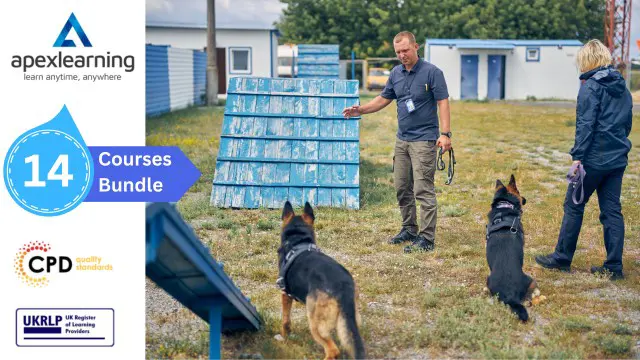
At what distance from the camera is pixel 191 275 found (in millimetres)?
4125

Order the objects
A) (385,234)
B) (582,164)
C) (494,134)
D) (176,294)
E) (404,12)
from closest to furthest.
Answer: (176,294) < (582,164) < (385,234) < (494,134) < (404,12)

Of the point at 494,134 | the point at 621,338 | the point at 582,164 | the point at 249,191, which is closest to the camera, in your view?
the point at 621,338

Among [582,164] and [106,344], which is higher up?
[582,164]

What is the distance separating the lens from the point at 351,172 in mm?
9352

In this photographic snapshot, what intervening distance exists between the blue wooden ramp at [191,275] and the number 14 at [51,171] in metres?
0.54

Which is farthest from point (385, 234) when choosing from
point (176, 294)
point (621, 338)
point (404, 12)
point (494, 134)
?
point (404, 12)

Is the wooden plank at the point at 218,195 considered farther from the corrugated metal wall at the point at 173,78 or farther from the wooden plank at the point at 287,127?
the corrugated metal wall at the point at 173,78

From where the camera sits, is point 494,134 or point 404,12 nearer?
point 494,134

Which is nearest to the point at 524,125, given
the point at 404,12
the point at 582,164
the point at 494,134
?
the point at 494,134

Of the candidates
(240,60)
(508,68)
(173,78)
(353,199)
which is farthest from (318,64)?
(353,199)

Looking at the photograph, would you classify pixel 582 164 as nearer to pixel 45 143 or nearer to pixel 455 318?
pixel 455 318

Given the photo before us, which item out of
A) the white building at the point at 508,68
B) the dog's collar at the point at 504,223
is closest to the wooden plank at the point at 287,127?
the dog's collar at the point at 504,223

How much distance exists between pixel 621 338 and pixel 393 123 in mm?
16484

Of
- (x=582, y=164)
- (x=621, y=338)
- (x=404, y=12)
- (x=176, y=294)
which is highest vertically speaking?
(x=404, y=12)
